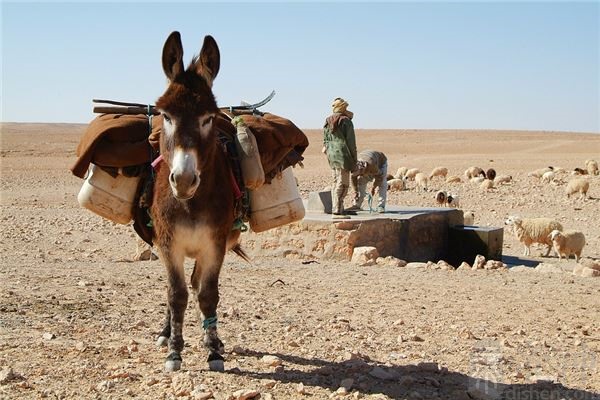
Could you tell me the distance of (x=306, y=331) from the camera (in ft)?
25.7

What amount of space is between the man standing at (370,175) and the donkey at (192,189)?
27.8ft

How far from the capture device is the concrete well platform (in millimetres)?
13195

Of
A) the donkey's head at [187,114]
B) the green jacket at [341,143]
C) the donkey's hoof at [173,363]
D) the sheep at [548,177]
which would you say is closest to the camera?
the donkey's head at [187,114]

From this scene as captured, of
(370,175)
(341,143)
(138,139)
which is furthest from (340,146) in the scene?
(138,139)

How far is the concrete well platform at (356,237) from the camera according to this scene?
1320 centimetres

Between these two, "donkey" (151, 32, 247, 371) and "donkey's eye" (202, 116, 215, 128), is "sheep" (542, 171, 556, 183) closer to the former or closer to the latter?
"donkey" (151, 32, 247, 371)

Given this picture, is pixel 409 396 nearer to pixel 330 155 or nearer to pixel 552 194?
pixel 330 155

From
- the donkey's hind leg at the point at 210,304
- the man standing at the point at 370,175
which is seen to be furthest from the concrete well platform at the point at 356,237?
the donkey's hind leg at the point at 210,304

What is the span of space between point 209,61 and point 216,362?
242cm

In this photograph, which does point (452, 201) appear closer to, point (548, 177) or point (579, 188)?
point (579, 188)

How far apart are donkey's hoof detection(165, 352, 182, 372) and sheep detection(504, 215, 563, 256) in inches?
478

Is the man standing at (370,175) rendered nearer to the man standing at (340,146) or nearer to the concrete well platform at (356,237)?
the concrete well platform at (356,237)

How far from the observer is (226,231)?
20.5ft

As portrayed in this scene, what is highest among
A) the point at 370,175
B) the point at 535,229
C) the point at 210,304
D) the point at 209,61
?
the point at 209,61
